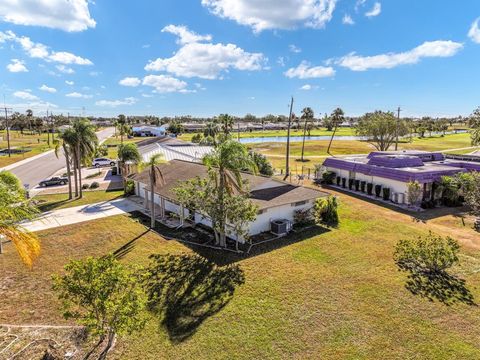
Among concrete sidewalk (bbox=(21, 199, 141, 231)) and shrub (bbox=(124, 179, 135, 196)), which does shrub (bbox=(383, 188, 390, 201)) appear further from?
shrub (bbox=(124, 179, 135, 196))

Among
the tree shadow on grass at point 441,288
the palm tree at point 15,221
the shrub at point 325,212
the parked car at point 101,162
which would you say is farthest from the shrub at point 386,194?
the parked car at point 101,162

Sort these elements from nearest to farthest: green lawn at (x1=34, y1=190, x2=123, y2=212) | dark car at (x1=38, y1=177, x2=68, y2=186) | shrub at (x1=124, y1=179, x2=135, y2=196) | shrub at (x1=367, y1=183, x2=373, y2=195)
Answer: green lawn at (x1=34, y1=190, x2=123, y2=212) → shrub at (x1=124, y1=179, x2=135, y2=196) → shrub at (x1=367, y1=183, x2=373, y2=195) → dark car at (x1=38, y1=177, x2=68, y2=186)

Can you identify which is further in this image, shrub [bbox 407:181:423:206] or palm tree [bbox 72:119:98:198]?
palm tree [bbox 72:119:98:198]

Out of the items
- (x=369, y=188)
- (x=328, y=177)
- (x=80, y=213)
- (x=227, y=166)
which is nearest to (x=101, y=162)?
(x=80, y=213)

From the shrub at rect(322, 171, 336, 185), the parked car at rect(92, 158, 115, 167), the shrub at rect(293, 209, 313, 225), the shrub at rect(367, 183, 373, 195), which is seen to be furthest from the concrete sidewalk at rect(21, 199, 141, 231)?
the parked car at rect(92, 158, 115, 167)

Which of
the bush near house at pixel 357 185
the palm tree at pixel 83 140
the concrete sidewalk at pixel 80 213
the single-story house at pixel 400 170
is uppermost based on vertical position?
the palm tree at pixel 83 140

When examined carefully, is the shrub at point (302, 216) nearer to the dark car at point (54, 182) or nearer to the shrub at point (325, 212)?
the shrub at point (325, 212)

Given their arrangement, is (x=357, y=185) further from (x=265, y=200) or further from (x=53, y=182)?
(x=53, y=182)
